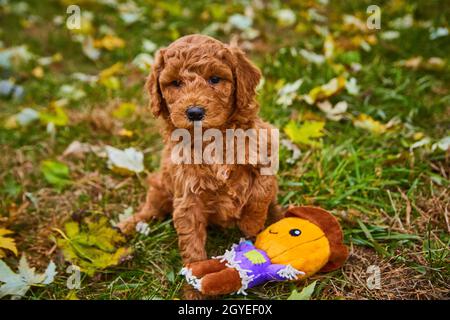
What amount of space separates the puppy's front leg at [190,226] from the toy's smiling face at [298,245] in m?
0.31

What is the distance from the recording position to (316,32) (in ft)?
15.0

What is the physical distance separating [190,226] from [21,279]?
0.94m

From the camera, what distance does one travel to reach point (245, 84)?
2211 millimetres

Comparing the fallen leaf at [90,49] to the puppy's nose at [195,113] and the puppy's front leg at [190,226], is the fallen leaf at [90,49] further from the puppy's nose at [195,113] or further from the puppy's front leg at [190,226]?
the puppy's nose at [195,113]

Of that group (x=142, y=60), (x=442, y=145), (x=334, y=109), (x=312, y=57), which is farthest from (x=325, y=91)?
(x=142, y=60)

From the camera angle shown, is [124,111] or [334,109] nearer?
[334,109]

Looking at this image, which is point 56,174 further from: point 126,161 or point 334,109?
point 334,109

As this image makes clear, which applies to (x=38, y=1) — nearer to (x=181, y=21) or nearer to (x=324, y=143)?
(x=181, y=21)

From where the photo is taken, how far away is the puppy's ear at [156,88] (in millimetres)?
2240

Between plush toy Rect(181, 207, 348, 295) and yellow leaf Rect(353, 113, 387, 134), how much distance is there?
118 cm

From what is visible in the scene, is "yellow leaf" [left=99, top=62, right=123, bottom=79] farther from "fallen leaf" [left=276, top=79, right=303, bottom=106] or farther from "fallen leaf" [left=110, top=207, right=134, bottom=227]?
"fallen leaf" [left=110, top=207, right=134, bottom=227]

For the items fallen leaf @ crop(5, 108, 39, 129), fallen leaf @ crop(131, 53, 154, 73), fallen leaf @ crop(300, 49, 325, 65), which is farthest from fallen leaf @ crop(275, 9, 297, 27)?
fallen leaf @ crop(5, 108, 39, 129)

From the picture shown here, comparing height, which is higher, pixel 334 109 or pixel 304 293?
pixel 334 109
